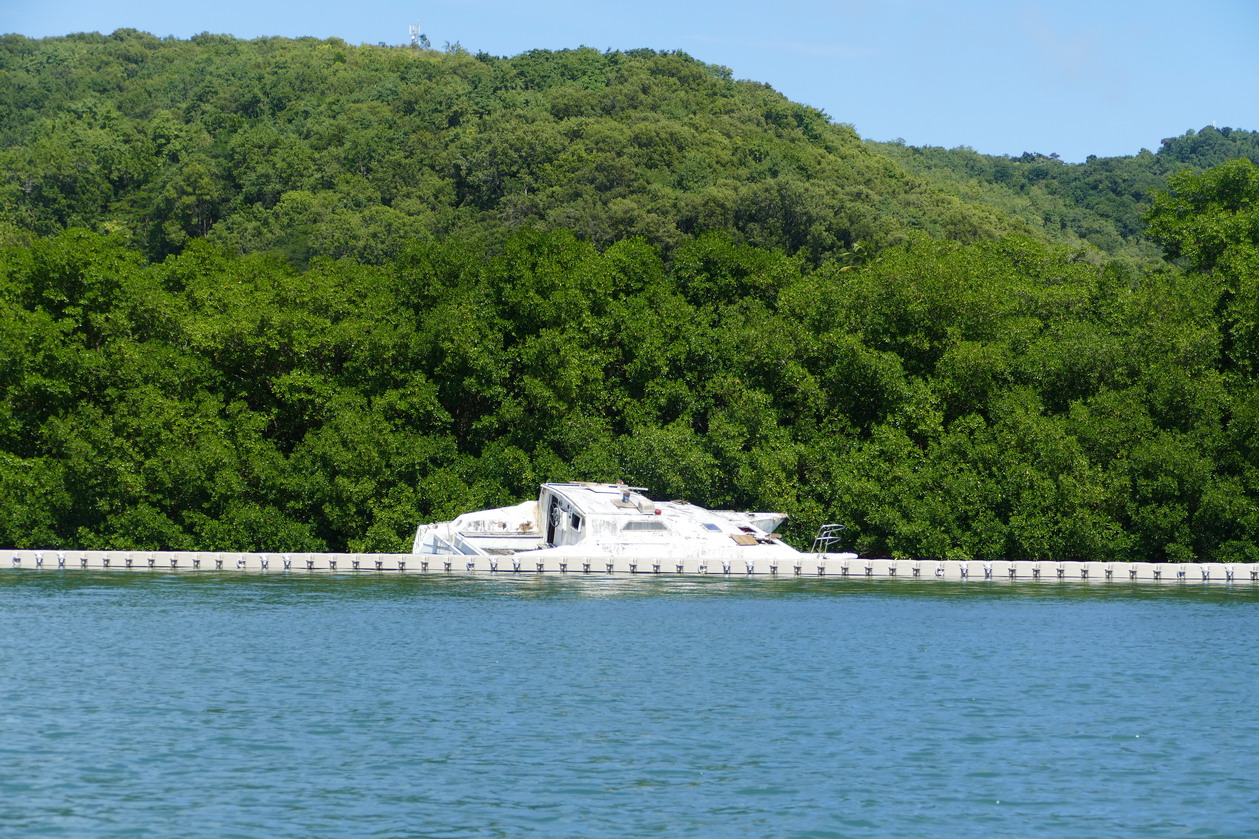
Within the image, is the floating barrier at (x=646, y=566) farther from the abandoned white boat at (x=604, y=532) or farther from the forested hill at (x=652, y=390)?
the forested hill at (x=652, y=390)

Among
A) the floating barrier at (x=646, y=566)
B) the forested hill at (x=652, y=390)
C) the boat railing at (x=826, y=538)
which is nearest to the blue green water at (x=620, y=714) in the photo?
the floating barrier at (x=646, y=566)

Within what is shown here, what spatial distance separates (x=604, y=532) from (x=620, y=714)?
20.8 metres

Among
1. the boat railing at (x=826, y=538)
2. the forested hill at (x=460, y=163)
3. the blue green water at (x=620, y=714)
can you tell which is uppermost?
the forested hill at (x=460, y=163)

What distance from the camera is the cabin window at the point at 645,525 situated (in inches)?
1775

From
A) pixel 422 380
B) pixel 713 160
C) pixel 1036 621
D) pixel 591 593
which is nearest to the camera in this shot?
pixel 1036 621

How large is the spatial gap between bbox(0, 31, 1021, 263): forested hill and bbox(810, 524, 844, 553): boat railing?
37104mm

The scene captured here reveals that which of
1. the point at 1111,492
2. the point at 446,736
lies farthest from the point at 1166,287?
the point at 446,736

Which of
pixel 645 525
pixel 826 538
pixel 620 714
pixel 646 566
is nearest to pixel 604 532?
pixel 645 525

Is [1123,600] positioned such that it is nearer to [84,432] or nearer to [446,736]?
[446,736]

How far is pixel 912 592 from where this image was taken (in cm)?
4159

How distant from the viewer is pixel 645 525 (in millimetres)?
45250

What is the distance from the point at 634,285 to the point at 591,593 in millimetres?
21176

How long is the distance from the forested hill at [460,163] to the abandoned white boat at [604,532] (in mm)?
39222

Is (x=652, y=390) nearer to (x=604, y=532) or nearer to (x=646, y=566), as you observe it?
(x=604, y=532)
